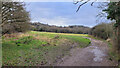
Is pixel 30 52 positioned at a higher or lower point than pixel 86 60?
higher

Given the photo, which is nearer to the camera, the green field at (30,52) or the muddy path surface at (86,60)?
the green field at (30,52)

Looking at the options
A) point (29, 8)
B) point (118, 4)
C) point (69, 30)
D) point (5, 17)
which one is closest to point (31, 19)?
point (29, 8)

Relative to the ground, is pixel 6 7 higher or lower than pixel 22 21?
higher

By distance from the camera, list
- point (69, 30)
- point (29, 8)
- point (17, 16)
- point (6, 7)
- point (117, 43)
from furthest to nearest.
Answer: point (69, 30)
point (29, 8)
point (17, 16)
point (6, 7)
point (117, 43)

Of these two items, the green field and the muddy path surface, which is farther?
the muddy path surface

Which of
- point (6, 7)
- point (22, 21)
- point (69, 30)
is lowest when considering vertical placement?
point (69, 30)

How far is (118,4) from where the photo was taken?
277 inches

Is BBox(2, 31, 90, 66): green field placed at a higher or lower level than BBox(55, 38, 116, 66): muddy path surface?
higher

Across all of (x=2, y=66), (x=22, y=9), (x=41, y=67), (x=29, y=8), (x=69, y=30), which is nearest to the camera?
(x=2, y=66)

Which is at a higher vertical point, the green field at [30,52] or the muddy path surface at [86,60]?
the green field at [30,52]

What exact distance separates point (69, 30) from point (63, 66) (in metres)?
37.5

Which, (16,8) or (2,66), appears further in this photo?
(16,8)

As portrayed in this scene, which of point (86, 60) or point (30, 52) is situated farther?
point (30, 52)

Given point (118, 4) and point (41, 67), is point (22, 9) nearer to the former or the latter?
point (41, 67)
